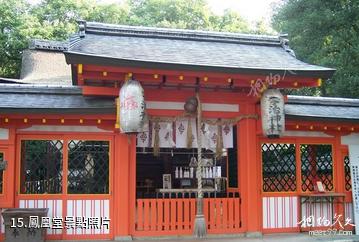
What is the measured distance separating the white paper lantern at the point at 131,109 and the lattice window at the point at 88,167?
1284 mm

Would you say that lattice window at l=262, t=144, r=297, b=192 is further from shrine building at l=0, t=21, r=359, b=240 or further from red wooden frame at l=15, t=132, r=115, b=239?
red wooden frame at l=15, t=132, r=115, b=239

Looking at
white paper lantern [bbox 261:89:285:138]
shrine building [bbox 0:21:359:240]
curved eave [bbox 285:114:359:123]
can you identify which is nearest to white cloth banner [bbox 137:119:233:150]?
shrine building [bbox 0:21:359:240]

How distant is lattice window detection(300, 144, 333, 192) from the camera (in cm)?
1045

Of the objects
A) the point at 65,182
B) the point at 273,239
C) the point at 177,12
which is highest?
the point at 177,12

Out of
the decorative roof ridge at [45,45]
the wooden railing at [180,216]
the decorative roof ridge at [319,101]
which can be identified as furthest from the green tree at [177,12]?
the wooden railing at [180,216]

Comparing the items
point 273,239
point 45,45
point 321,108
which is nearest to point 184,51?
point 321,108

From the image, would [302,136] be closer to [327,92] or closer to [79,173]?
[79,173]

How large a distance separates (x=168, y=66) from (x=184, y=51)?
1851 mm

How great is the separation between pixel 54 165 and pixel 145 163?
5.98 meters

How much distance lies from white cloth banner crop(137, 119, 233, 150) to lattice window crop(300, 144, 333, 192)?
2006mm

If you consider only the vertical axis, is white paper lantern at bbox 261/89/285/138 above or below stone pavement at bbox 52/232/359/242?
above

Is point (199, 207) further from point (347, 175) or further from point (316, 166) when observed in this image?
point (347, 175)

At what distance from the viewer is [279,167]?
10.3 meters

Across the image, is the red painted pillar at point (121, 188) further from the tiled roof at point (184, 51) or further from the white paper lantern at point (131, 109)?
the tiled roof at point (184, 51)
